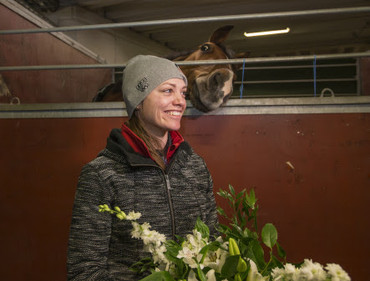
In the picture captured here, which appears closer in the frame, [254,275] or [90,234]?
[254,275]

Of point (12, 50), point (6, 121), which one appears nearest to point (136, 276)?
point (6, 121)

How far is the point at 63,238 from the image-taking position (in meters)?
1.76

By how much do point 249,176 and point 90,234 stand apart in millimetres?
939

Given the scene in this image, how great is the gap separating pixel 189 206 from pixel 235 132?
2.33ft

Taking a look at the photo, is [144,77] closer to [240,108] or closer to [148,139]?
[148,139]

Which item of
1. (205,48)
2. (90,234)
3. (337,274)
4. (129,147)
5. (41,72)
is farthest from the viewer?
(41,72)

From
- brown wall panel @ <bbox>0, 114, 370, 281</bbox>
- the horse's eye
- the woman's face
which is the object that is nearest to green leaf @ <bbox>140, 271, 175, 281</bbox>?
the woman's face

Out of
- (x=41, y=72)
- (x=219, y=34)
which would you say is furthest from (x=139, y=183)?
(x=41, y=72)

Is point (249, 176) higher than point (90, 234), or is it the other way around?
point (249, 176)

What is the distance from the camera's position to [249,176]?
1.60m

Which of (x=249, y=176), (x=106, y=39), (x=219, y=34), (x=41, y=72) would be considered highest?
(x=106, y=39)

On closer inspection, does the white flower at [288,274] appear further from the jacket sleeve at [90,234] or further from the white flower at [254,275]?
the jacket sleeve at [90,234]

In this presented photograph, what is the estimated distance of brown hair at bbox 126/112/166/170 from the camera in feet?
3.35

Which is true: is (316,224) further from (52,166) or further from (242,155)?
(52,166)
